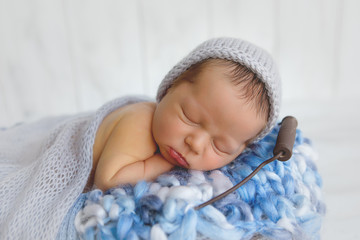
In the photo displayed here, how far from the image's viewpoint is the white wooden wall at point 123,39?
5.16ft

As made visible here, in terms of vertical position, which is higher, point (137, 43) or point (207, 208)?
point (137, 43)

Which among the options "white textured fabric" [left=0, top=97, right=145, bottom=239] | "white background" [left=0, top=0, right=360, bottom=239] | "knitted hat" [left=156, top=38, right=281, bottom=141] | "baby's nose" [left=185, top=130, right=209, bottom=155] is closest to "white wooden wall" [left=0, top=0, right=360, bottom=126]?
"white background" [left=0, top=0, right=360, bottom=239]

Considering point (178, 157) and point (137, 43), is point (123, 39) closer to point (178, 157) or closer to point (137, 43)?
point (137, 43)

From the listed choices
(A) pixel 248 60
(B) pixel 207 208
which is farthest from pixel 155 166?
(A) pixel 248 60

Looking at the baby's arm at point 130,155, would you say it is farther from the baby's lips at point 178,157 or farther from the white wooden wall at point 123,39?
the white wooden wall at point 123,39

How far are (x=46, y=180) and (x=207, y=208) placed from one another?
1.14ft

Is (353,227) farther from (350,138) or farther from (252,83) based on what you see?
(350,138)

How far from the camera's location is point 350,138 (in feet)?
4.39

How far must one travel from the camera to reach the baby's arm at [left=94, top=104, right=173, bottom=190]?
2.30 ft

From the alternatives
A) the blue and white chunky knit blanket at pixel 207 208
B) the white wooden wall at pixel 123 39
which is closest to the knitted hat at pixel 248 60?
the blue and white chunky knit blanket at pixel 207 208

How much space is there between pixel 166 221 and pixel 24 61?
1338 mm

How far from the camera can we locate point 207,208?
584 millimetres

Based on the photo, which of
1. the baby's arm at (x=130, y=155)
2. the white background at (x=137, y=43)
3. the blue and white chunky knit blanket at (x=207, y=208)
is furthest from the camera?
the white background at (x=137, y=43)

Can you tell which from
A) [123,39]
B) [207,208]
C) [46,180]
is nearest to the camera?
[207,208]
